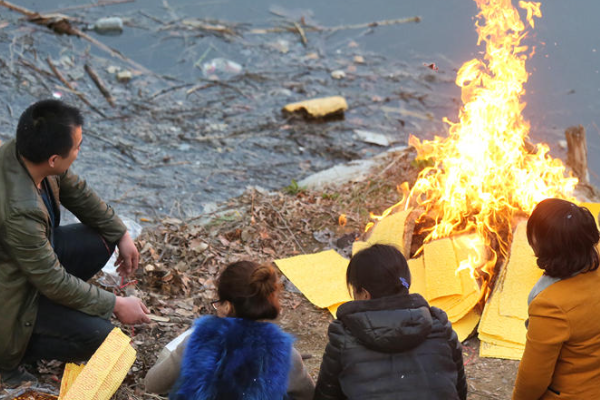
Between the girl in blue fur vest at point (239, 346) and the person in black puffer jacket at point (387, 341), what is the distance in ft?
0.93

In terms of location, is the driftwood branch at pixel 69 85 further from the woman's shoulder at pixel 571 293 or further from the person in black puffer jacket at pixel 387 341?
the woman's shoulder at pixel 571 293

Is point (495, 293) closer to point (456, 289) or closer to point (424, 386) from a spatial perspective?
point (456, 289)

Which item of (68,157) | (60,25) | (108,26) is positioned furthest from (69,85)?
(68,157)

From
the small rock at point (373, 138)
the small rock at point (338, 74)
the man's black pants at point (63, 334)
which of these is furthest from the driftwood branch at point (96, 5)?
the man's black pants at point (63, 334)

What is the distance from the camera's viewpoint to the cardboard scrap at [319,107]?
996 cm

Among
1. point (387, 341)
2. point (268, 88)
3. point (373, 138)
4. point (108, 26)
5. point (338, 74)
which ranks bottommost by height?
point (373, 138)

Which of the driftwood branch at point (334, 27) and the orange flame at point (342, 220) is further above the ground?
the driftwood branch at point (334, 27)

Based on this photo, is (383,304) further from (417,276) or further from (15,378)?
(417,276)

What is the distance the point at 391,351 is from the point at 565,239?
0.89m

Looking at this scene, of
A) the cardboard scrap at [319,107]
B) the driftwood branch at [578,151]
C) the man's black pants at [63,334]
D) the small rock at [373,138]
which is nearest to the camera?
the man's black pants at [63,334]

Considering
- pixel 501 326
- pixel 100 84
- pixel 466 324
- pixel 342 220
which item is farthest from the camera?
pixel 100 84

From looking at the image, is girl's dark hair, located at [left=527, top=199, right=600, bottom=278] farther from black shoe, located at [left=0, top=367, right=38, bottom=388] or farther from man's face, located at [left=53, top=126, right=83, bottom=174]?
black shoe, located at [left=0, top=367, right=38, bottom=388]

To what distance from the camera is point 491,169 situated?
232 inches

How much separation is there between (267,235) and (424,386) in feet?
11.5
